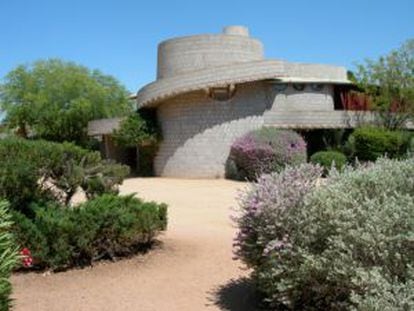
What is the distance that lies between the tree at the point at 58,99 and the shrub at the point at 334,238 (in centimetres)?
3197

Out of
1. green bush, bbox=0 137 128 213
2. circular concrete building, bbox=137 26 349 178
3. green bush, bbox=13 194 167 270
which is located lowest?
green bush, bbox=13 194 167 270

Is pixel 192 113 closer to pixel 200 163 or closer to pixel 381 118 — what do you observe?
pixel 200 163

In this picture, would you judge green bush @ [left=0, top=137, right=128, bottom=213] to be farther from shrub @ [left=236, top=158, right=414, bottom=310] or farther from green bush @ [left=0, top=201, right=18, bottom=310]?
green bush @ [left=0, top=201, right=18, bottom=310]

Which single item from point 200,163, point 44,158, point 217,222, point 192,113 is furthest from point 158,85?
point 44,158

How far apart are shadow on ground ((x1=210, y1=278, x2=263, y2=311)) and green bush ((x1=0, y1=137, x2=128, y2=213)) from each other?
142 inches

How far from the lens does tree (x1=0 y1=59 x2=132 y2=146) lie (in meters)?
37.2

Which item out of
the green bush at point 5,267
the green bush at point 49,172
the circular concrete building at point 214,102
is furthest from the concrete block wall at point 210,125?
the green bush at point 5,267

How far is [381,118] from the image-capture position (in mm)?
28766

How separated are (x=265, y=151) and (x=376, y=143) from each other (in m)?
5.15

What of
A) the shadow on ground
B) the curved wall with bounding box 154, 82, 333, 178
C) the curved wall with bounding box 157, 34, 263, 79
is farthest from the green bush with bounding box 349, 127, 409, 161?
the shadow on ground

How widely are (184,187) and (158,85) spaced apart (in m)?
6.58

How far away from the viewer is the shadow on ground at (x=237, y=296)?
648 centimetres

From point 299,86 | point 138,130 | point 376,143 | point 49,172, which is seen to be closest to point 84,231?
point 49,172

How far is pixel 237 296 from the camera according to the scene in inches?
272
